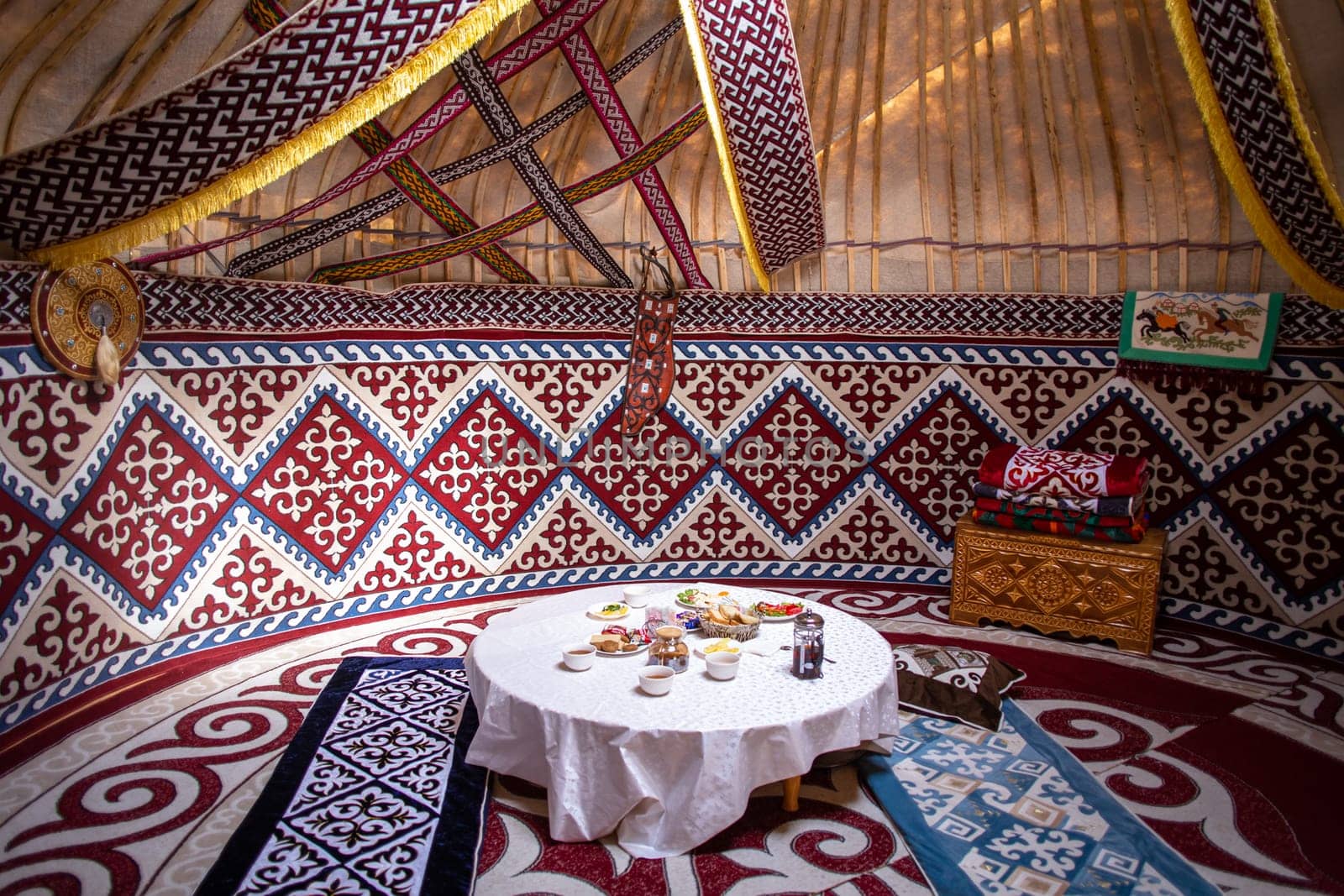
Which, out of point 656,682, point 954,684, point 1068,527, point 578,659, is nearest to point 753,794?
point 656,682

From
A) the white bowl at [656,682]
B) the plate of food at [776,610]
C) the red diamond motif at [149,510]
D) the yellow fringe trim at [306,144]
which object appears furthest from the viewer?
the red diamond motif at [149,510]

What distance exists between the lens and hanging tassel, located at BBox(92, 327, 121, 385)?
3525 millimetres

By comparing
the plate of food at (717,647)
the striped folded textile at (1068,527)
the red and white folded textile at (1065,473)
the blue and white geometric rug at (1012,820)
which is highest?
the red and white folded textile at (1065,473)

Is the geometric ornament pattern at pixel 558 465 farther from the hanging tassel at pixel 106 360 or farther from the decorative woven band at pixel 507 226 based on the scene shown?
the decorative woven band at pixel 507 226

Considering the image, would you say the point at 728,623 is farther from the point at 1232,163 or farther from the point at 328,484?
the point at 328,484

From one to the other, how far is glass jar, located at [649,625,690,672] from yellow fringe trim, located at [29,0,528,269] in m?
1.82

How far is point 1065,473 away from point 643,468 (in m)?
2.36

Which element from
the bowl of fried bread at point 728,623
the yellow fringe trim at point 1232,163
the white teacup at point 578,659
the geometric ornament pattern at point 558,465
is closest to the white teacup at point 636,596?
the bowl of fried bread at point 728,623

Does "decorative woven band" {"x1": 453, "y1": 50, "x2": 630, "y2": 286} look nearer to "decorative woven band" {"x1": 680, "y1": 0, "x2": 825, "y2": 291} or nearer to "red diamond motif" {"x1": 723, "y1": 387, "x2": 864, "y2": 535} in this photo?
"decorative woven band" {"x1": 680, "y1": 0, "x2": 825, "y2": 291}

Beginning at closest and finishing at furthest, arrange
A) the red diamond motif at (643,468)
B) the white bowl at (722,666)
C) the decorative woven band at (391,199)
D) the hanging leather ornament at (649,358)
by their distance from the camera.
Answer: the white bowl at (722,666), the decorative woven band at (391,199), the hanging leather ornament at (649,358), the red diamond motif at (643,468)

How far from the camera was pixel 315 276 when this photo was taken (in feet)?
14.4

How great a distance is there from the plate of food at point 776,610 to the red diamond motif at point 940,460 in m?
2.07

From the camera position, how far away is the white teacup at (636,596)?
11.8 feet

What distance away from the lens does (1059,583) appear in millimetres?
4465
